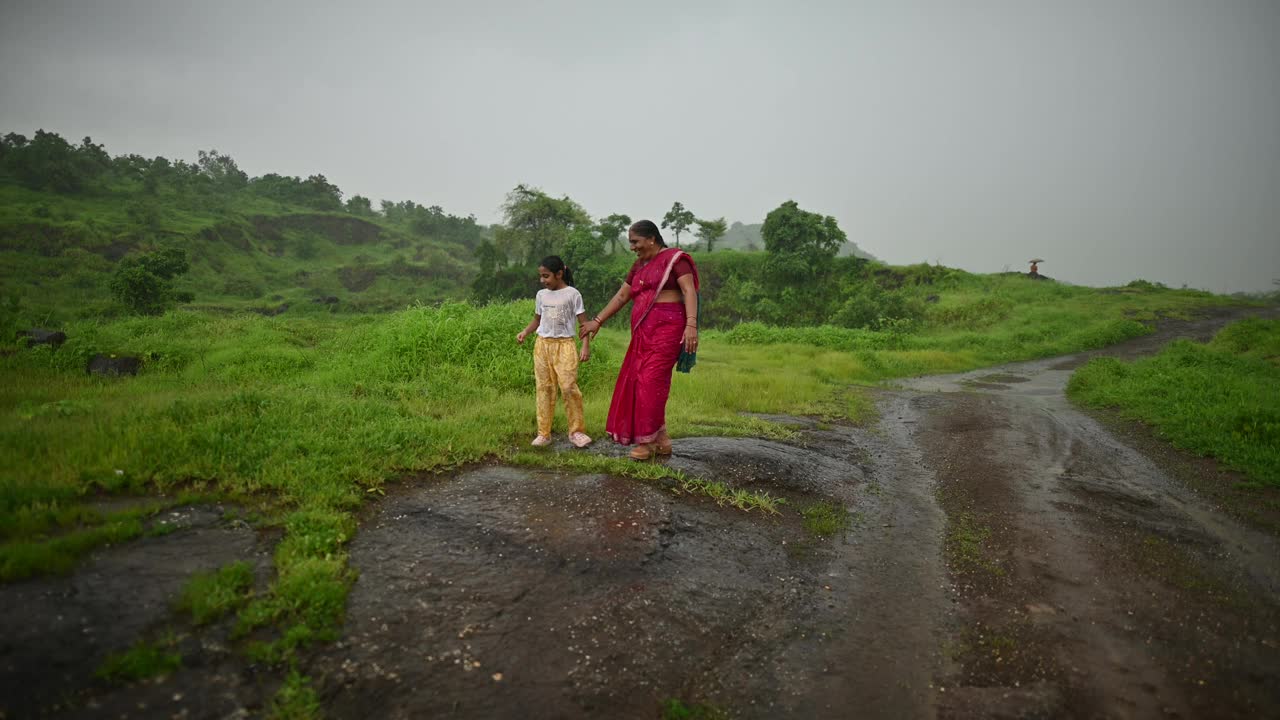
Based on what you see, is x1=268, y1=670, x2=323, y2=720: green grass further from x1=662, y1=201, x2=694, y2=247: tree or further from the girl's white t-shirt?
x1=662, y1=201, x2=694, y2=247: tree

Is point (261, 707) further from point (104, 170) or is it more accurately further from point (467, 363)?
point (104, 170)

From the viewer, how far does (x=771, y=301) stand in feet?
118

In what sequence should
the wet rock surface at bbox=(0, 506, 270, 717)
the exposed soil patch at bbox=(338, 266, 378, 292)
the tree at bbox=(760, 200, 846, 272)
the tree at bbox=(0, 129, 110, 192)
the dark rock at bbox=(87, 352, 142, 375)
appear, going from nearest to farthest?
the wet rock surface at bbox=(0, 506, 270, 717), the dark rock at bbox=(87, 352, 142, 375), the tree at bbox=(760, 200, 846, 272), the tree at bbox=(0, 129, 110, 192), the exposed soil patch at bbox=(338, 266, 378, 292)

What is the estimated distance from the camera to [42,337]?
917cm

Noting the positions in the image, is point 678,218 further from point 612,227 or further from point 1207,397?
point 1207,397

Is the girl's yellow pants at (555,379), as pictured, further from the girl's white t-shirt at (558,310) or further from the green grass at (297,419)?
the green grass at (297,419)

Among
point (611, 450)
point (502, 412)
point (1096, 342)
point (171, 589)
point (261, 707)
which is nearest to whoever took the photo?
point (261, 707)

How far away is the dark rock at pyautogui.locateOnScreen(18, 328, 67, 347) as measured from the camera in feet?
29.7

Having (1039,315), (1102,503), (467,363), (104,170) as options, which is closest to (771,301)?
(1039,315)

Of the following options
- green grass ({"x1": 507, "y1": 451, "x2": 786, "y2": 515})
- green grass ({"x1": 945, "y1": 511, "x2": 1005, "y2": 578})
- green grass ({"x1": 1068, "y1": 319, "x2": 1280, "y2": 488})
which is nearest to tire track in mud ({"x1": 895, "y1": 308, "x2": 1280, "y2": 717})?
green grass ({"x1": 945, "y1": 511, "x2": 1005, "y2": 578})

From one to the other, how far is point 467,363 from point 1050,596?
26.7 feet

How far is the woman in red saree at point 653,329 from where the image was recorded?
543 cm

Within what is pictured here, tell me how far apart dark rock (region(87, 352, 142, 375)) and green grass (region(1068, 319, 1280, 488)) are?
14.3 meters

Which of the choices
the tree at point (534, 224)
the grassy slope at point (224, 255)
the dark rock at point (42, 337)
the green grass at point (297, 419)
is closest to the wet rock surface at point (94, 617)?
the green grass at point (297, 419)
